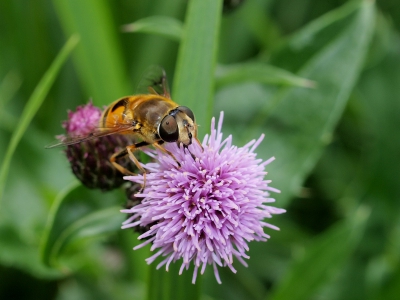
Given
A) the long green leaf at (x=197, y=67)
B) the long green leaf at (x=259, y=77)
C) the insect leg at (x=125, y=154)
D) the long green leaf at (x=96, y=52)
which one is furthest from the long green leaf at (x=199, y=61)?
the long green leaf at (x=96, y=52)

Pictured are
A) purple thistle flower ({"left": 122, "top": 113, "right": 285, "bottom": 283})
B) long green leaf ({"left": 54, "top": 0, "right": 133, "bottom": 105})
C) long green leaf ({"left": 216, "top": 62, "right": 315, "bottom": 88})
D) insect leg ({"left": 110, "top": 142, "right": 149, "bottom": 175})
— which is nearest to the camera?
purple thistle flower ({"left": 122, "top": 113, "right": 285, "bottom": 283})

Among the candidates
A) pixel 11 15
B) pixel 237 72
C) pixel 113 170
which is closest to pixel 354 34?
pixel 237 72

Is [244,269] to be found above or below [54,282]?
below

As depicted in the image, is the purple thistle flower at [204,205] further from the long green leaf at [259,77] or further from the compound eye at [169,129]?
the long green leaf at [259,77]

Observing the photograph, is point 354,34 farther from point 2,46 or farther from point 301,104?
point 2,46

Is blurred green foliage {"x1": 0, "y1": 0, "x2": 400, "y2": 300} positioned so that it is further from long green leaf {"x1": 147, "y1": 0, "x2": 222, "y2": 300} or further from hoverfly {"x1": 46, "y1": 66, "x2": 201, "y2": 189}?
hoverfly {"x1": 46, "y1": 66, "x2": 201, "y2": 189}

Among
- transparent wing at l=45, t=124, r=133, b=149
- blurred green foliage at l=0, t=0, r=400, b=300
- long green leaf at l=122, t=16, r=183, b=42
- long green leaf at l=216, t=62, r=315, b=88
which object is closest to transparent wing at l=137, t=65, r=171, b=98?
blurred green foliage at l=0, t=0, r=400, b=300

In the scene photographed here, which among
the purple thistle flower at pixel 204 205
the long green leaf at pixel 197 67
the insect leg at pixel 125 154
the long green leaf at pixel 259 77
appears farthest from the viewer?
the long green leaf at pixel 259 77
